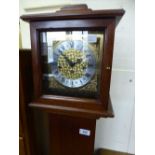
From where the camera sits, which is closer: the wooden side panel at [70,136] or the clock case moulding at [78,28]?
the clock case moulding at [78,28]

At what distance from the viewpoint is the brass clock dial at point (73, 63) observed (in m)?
0.75

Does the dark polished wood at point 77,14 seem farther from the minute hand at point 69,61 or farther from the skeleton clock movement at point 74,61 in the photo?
the minute hand at point 69,61

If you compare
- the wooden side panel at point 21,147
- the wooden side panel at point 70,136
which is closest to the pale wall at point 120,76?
the wooden side panel at point 70,136

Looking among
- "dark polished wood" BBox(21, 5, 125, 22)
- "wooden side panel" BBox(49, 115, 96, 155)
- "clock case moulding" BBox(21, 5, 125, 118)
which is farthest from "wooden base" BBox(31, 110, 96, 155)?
"dark polished wood" BBox(21, 5, 125, 22)

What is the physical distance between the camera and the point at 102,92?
732 millimetres

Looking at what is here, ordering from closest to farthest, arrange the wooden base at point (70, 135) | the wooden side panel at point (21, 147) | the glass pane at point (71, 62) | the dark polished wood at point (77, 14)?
the dark polished wood at point (77, 14)
the glass pane at point (71, 62)
the wooden base at point (70, 135)
the wooden side panel at point (21, 147)

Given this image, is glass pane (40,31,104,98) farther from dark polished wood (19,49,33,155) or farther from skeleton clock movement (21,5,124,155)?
dark polished wood (19,49,33,155)

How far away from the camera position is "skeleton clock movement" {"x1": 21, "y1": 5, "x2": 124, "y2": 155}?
68 cm

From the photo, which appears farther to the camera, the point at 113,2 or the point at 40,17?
the point at 113,2

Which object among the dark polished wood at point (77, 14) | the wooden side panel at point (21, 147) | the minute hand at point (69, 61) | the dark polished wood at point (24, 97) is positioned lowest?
the wooden side panel at point (21, 147)

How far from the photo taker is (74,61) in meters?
0.77
